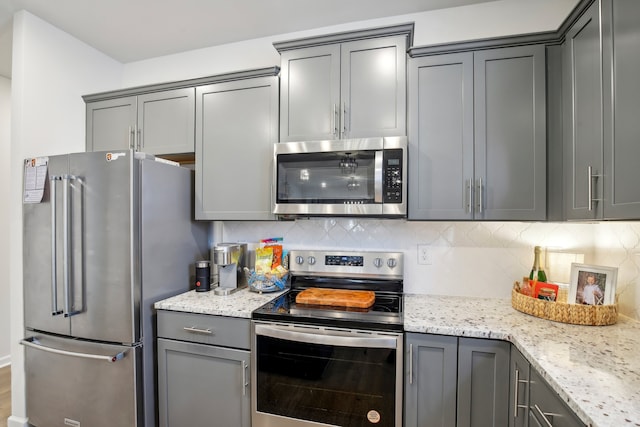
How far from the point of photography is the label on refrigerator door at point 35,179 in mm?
1833

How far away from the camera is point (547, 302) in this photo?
1441 mm

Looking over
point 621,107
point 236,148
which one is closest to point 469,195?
point 621,107

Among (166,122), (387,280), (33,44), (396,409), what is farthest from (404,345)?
(33,44)

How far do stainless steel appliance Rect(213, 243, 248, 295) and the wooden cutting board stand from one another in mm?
513

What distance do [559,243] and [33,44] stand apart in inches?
140

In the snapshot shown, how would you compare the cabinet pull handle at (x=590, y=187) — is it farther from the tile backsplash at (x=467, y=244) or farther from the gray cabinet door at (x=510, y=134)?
the tile backsplash at (x=467, y=244)

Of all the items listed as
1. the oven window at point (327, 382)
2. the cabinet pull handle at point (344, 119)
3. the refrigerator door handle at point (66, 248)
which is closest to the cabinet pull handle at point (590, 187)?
the oven window at point (327, 382)

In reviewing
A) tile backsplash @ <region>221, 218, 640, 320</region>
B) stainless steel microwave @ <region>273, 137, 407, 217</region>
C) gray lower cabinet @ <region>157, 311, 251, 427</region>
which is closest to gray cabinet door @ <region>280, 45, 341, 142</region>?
stainless steel microwave @ <region>273, 137, 407, 217</region>

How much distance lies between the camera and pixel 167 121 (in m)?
2.15

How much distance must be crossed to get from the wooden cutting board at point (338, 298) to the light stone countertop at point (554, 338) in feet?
0.70

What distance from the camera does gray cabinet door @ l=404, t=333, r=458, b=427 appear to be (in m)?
1.34

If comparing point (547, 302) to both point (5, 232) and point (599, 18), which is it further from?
point (5, 232)

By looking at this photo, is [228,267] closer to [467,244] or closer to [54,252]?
[54,252]

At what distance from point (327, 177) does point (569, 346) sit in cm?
129
